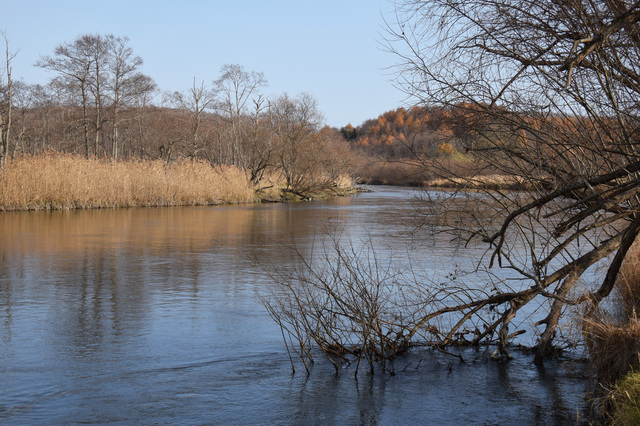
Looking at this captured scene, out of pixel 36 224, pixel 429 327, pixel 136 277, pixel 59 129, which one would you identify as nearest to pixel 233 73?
pixel 59 129

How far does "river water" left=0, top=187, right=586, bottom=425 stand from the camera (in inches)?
238

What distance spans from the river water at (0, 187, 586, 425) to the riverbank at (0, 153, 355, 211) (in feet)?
47.1

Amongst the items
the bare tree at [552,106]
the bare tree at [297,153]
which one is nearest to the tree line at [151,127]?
the bare tree at [297,153]

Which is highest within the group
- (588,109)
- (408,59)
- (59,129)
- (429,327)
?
(59,129)

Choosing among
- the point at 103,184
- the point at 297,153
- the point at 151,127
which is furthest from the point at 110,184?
the point at 151,127

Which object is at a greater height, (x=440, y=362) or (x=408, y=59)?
(x=408, y=59)

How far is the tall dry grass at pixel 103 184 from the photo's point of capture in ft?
85.5

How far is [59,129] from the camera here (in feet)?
192

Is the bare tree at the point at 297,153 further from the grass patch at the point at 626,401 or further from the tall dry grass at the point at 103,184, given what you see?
the grass patch at the point at 626,401

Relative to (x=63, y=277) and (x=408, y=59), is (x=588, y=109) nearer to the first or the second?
(x=408, y=59)

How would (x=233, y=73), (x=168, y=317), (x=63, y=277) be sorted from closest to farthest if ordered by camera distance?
(x=168, y=317) < (x=63, y=277) < (x=233, y=73)

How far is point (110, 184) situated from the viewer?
29.0 metres

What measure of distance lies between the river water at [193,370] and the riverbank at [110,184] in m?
14.4

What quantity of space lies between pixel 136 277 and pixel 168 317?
3.35 m
